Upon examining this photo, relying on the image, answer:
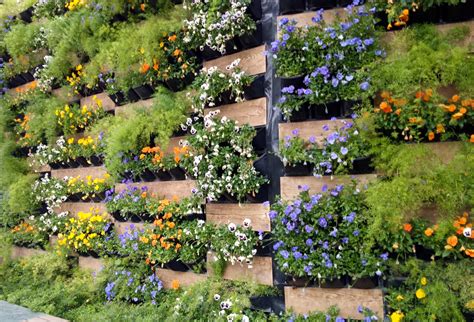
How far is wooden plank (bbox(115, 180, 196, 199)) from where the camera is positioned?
4.68 meters

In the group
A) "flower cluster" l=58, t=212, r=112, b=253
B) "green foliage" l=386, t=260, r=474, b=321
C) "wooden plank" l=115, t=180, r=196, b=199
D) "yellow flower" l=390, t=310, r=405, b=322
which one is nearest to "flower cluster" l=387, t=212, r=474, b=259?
"green foliage" l=386, t=260, r=474, b=321

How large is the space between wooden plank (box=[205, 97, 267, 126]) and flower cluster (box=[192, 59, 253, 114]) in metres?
0.07

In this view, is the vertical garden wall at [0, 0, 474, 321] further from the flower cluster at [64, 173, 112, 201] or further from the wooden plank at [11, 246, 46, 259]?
the wooden plank at [11, 246, 46, 259]

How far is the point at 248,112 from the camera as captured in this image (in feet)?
13.7

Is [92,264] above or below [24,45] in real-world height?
below

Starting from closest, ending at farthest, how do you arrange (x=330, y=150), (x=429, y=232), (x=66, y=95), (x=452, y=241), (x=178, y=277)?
(x=452, y=241) → (x=429, y=232) → (x=330, y=150) → (x=178, y=277) → (x=66, y=95)

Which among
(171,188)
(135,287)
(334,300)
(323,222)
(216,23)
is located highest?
(216,23)

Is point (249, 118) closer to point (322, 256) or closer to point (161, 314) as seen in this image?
point (322, 256)

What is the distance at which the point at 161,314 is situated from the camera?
4391 millimetres

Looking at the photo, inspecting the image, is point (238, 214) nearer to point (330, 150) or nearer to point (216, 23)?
point (330, 150)

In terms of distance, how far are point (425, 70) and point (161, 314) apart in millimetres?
3437

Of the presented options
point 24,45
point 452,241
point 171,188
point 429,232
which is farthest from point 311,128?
point 24,45

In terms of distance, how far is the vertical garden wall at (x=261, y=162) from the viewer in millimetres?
3211

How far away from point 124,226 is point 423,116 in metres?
3.82
